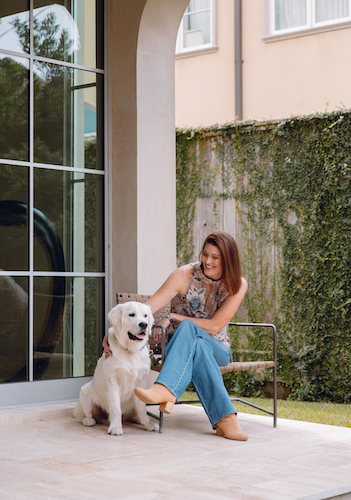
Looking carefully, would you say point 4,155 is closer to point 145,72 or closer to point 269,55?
point 145,72

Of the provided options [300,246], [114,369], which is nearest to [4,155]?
[114,369]

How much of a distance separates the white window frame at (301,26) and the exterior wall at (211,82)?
1.75 feet

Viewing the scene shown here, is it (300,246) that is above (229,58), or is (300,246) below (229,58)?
below

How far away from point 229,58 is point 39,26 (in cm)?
560

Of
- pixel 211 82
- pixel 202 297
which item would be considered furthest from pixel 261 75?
pixel 202 297

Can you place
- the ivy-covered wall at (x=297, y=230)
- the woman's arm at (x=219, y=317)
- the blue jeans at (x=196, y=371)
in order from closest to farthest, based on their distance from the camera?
the blue jeans at (x=196, y=371)
the woman's arm at (x=219, y=317)
the ivy-covered wall at (x=297, y=230)

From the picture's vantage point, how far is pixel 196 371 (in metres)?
3.85

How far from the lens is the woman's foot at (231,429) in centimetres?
377

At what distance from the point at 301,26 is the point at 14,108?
605 centimetres

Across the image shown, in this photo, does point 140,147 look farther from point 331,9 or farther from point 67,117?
point 331,9

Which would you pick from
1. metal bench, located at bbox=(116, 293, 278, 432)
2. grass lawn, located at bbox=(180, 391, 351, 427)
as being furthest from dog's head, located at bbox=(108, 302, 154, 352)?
grass lawn, located at bbox=(180, 391, 351, 427)

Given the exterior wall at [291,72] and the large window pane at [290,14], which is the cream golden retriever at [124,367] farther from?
the large window pane at [290,14]

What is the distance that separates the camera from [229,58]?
9.91 metres

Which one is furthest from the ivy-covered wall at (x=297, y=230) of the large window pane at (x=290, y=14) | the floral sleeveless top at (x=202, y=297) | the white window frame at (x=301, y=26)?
the large window pane at (x=290, y=14)
